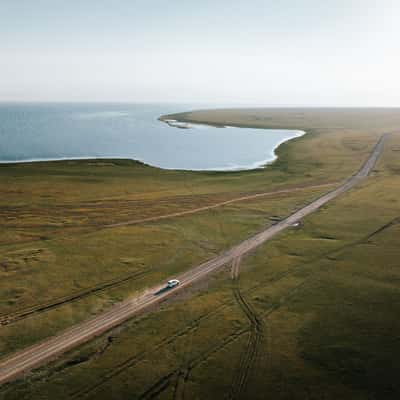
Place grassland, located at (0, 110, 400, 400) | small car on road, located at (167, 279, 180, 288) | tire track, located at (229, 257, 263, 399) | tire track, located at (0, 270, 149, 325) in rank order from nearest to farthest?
tire track, located at (229, 257, 263, 399) → grassland, located at (0, 110, 400, 400) → tire track, located at (0, 270, 149, 325) → small car on road, located at (167, 279, 180, 288)

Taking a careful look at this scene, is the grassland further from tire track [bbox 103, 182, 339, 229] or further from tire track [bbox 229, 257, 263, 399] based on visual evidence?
tire track [bbox 103, 182, 339, 229]

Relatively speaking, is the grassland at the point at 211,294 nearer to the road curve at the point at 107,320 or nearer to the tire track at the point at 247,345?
the tire track at the point at 247,345

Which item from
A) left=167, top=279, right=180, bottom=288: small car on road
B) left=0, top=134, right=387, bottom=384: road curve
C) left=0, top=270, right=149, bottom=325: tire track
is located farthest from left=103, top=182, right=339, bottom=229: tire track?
left=167, top=279, right=180, bottom=288: small car on road

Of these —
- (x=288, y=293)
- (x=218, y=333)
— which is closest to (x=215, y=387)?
A: (x=218, y=333)

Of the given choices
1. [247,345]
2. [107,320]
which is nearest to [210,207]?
[107,320]

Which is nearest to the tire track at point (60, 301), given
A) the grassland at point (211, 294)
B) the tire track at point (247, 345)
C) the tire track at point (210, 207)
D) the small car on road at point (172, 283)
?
Answer: the grassland at point (211, 294)

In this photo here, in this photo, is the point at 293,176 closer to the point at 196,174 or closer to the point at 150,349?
the point at 196,174

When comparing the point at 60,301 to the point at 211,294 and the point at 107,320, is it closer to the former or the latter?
the point at 107,320
